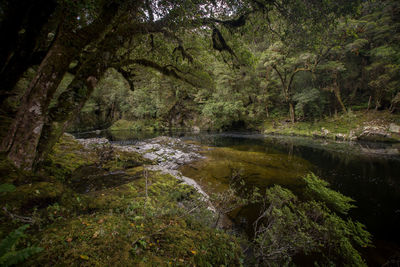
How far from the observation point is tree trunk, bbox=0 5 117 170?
2217 millimetres

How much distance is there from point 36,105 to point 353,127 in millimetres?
21407

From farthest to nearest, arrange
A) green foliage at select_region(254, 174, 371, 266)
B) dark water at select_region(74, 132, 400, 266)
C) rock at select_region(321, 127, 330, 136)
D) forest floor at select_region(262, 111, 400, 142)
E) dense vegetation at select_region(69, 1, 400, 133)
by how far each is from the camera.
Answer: rock at select_region(321, 127, 330, 136), forest floor at select_region(262, 111, 400, 142), dense vegetation at select_region(69, 1, 400, 133), dark water at select_region(74, 132, 400, 266), green foliage at select_region(254, 174, 371, 266)

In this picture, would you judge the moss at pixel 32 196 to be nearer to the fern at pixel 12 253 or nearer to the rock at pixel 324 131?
the fern at pixel 12 253

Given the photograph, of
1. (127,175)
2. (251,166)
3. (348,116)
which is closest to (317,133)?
(348,116)

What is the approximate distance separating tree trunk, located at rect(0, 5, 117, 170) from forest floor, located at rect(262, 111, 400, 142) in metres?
19.7

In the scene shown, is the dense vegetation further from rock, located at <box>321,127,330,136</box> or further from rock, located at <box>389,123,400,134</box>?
rock, located at <box>321,127,330,136</box>

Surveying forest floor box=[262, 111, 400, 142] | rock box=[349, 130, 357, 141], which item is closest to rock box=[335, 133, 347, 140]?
forest floor box=[262, 111, 400, 142]

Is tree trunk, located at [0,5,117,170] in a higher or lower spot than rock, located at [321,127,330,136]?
higher

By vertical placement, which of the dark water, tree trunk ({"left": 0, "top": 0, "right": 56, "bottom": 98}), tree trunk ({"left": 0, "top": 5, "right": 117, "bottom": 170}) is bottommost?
the dark water

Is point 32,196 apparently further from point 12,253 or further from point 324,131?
point 324,131

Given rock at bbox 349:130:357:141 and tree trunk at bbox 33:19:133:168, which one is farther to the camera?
rock at bbox 349:130:357:141

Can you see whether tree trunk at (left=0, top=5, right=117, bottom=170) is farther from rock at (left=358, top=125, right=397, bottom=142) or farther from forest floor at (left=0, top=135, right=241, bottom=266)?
rock at (left=358, top=125, right=397, bottom=142)

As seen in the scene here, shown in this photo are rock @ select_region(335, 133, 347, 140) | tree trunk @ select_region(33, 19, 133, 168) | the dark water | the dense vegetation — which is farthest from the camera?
rock @ select_region(335, 133, 347, 140)

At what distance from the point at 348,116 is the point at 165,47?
20.2m
